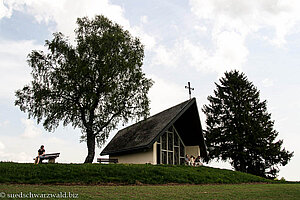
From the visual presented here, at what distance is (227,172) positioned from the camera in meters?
21.3

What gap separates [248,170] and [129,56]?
800 inches

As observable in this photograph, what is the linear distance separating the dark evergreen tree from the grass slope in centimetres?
1498

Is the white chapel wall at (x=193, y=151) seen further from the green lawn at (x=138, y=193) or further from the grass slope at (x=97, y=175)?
the green lawn at (x=138, y=193)

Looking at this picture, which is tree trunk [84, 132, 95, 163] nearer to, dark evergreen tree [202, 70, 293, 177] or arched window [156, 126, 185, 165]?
arched window [156, 126, 185, 165]

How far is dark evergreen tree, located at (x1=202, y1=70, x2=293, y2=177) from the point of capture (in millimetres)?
32219

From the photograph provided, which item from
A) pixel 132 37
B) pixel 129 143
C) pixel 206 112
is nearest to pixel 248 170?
pixel 206 112

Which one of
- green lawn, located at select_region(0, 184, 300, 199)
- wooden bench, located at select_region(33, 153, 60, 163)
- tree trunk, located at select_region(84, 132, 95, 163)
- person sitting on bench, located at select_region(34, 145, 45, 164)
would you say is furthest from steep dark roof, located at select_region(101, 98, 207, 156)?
green lawn, located at select_region(0, 184, 300, 199)

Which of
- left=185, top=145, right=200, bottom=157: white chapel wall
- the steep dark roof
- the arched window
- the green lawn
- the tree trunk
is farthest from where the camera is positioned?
left=185, top=145, right=200, bottom=157: white chapel wall

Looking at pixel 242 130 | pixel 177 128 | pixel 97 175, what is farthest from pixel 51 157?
pixel 242 130

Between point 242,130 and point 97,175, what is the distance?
76.6 feet

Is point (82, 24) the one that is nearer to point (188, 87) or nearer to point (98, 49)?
point (98, 49)

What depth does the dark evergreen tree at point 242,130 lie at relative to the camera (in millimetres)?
32219

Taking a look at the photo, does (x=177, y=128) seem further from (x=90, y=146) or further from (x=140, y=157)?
(x=90, y=146)

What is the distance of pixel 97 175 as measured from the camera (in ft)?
50.3
